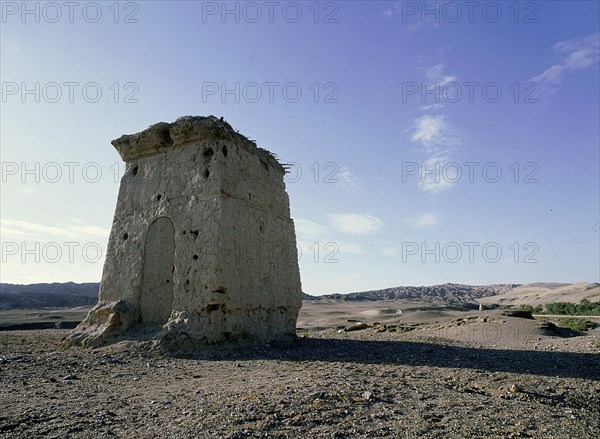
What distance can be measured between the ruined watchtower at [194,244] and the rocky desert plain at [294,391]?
0.64 m

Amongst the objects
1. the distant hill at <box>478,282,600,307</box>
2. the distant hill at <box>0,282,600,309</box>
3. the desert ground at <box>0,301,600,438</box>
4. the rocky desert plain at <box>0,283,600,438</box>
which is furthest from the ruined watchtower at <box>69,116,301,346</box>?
the distant hill at <box>478,282,600,307</box>

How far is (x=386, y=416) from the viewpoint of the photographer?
4691 millimetres

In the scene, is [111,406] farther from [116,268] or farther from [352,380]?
[116,268]

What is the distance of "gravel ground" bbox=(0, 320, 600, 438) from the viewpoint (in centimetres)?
434

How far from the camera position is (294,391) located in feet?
17.7

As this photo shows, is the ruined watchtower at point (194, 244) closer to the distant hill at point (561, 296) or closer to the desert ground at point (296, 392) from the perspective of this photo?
the desert ground at point (296, 392)

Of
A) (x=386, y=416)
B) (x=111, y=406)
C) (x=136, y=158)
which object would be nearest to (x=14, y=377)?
(x=111, y=406)

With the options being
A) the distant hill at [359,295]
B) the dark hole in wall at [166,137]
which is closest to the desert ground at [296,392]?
the dark hole in wall at [166,137]

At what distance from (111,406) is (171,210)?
6.07 m

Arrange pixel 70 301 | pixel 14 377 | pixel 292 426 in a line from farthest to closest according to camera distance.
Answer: pixel 70 301, pixel 14 377, pixel 292 426

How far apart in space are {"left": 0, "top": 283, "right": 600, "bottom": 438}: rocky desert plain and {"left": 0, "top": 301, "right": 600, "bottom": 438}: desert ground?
19mm

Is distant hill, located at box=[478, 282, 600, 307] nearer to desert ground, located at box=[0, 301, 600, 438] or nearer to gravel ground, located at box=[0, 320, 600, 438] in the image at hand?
desert ground, located at box=[0, 301, 600, 438]

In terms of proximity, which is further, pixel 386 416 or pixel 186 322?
pixel 186 322

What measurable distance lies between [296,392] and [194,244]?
209 inches
